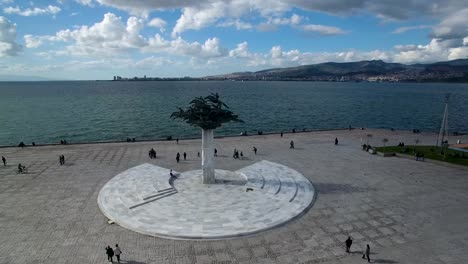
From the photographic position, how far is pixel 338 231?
18797 mm

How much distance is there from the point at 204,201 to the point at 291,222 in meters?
6.35

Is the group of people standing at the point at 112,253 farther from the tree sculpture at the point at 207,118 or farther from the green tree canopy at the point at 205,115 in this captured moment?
the green tree canopy at the point at 205,115

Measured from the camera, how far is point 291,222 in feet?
65.1

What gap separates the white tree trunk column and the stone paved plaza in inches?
242

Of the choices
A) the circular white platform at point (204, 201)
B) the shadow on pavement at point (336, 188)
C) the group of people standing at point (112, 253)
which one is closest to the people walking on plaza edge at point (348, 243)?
the circular white platform at point (204, 201)

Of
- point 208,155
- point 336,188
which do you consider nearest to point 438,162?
point 336,188

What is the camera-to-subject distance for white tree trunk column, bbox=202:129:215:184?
81.0 ft

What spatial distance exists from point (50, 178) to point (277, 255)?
22476mm

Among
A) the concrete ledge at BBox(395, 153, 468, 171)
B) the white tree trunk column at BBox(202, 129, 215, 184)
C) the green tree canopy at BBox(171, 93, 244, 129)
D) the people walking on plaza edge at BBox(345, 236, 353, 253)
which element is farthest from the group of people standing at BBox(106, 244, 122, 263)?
the concrete ledge at BBox(395, 153, 468, 171)

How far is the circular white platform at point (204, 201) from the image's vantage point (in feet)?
61.6

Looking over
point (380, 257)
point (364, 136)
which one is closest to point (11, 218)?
point (380, 257)

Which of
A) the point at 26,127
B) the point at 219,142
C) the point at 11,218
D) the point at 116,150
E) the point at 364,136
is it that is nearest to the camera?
the point at 11,218

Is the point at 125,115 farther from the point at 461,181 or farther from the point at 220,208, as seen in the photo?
the point at 461,181

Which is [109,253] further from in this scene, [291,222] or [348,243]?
[348,243]
